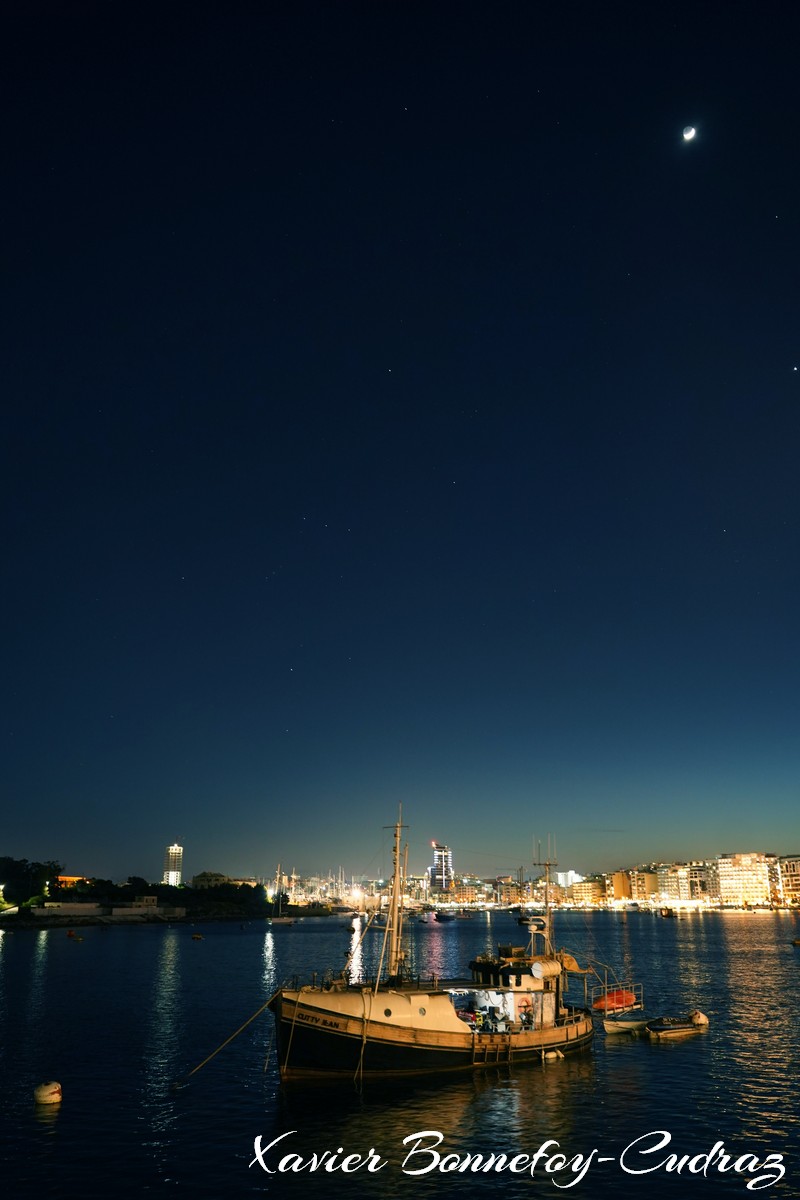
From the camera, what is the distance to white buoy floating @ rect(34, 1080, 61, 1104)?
4138 cm

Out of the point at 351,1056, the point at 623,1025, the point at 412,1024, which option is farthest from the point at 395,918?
the point at 623,1025

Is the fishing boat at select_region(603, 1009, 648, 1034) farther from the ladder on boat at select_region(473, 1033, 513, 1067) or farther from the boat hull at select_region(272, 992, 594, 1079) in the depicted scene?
the boat hull at select_region(272, 992, 594, 1079)

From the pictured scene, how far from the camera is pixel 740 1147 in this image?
36.8 m

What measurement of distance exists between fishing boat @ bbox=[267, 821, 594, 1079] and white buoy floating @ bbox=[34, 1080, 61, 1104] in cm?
1146

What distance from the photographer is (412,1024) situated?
44.2 meters

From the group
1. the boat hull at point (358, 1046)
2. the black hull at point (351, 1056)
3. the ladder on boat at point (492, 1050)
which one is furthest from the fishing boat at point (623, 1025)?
the black hull at point (351, 1056)

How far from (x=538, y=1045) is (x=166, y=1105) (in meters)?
22.1

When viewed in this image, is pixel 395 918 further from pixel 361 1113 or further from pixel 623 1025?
pixel 623 1025

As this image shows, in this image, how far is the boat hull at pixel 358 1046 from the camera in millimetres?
42219

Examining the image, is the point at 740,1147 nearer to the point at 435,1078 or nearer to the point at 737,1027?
the point at 435,1078

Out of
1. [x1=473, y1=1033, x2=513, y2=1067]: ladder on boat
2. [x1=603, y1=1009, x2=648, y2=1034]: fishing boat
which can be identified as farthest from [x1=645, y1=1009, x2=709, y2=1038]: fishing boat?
[x1=473, y1=1033, x2=513, y2=1067]: ladder on boat

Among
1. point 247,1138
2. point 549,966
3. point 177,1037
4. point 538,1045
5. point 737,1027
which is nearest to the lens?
point 247,1138

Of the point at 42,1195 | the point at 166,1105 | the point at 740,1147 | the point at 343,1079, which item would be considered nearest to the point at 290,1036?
the point at 343,1079

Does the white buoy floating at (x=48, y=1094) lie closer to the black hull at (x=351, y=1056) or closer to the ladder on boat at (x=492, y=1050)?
the black hull at (x=351, y=1056)
